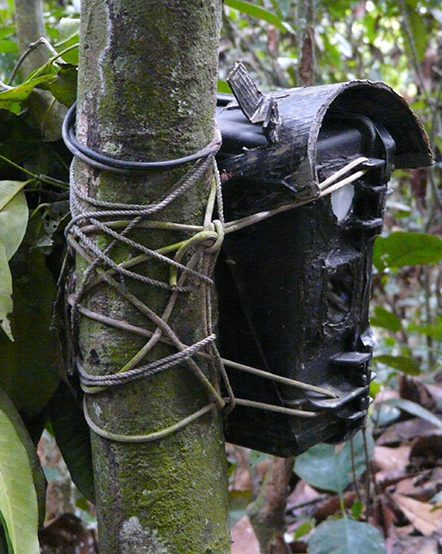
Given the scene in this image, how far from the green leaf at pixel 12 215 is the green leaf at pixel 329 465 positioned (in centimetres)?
90

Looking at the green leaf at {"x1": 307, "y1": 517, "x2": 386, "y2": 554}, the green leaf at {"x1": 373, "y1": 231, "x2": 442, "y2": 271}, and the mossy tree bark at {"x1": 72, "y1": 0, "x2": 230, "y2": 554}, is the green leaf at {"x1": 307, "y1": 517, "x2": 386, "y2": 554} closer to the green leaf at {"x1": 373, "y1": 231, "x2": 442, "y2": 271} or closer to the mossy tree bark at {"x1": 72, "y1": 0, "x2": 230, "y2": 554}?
the green leaf at {"x1": 373, "y1": 231, "x2": 442, "y2": 271}

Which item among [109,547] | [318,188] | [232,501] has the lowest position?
[232,501]

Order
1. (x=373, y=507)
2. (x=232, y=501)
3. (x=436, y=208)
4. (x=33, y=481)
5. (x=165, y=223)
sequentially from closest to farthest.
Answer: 1. (x=165, y=223)
2. (x=33, y=481)
3. (x=232, y=501)
4. (x=373, y=507)
5. (x=436, y=208)

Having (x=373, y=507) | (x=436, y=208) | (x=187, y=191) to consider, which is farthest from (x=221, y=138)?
(x=436, y=208)

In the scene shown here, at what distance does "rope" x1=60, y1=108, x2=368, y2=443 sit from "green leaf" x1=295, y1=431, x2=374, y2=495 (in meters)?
0.87

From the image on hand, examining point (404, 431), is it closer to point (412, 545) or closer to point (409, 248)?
point (412, 545)

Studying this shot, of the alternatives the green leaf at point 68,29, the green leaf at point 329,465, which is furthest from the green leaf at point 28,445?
the green leaf at point 329,465

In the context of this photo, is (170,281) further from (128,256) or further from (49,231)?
(49,231)

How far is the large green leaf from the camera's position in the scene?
0.77 metres

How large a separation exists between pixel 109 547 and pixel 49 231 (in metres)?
0.32

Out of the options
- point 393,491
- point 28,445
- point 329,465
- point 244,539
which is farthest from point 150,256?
point 393,491

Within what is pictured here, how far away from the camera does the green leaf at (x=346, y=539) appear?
1.23m

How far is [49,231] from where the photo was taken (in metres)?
0.76

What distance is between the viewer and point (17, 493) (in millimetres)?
645
